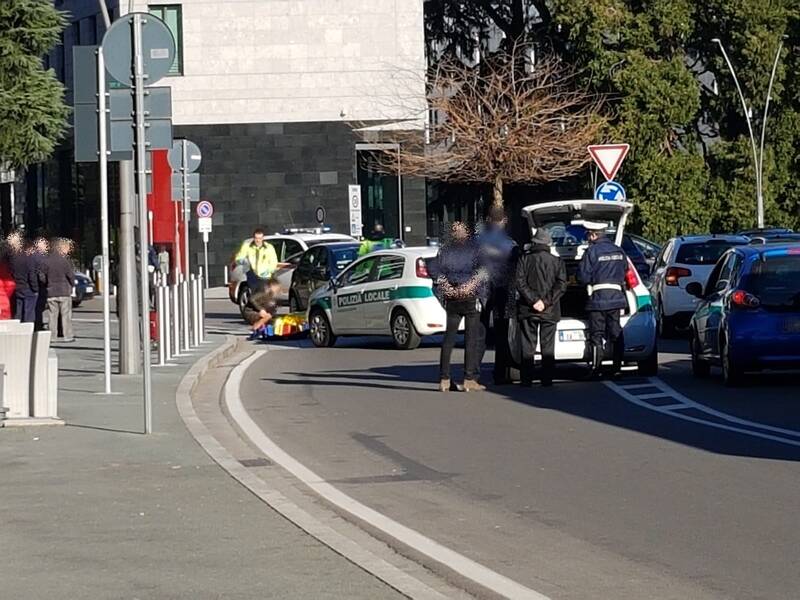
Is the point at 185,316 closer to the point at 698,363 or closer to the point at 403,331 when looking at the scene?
the point at 403,331

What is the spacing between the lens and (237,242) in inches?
2346

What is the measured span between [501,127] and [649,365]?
3439cm

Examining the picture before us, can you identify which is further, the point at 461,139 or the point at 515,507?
the point at 461,139

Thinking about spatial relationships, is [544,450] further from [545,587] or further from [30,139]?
[30,139]

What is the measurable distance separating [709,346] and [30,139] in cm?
2379

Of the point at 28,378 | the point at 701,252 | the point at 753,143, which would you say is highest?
the point at 753,143

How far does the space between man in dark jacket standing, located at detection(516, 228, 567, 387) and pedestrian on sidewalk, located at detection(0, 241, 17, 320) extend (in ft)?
36.3

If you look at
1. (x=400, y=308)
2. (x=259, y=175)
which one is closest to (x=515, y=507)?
(x=400, y=308)

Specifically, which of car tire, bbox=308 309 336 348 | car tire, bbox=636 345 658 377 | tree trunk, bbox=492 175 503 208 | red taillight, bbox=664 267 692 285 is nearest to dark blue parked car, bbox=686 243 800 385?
car tire, bbox=636 345 658 377

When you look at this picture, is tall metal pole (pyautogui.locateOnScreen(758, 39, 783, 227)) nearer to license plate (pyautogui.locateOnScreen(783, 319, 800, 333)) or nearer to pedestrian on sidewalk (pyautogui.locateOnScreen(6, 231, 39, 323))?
pedestrian on sidewalk (pyautogui.locateOnScreen(6, 231, 39, 323))

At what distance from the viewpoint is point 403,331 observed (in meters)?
25.7

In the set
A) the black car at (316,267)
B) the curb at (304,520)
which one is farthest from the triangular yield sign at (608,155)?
the curb at (304,520)

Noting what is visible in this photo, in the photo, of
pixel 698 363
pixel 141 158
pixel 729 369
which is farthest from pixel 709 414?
pixel 141 158

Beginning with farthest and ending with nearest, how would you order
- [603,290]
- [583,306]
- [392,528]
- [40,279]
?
1. [40,279]
2. [583,306]
3. [603,290]
4. [392,528]
